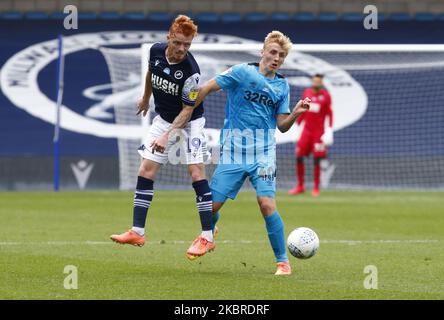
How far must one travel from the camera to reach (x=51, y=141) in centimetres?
2217

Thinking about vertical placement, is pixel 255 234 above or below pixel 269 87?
below

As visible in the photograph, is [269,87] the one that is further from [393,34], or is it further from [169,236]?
[393,34]

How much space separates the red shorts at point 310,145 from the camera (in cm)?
2025

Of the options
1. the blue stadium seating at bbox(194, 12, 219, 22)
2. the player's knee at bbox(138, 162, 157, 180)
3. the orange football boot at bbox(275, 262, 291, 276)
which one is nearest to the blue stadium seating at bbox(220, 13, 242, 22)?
the blue stadium seating at bbox(194, 12, 219, 22)

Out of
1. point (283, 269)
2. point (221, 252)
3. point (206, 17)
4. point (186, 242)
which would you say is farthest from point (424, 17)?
point (283, 269)

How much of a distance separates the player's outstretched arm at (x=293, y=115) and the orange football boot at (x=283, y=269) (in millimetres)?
1166

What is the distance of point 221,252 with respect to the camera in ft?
35.6

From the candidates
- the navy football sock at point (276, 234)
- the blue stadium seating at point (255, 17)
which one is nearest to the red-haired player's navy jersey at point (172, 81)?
the navy football sock at point (276, 234)

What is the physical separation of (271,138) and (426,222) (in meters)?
5.72

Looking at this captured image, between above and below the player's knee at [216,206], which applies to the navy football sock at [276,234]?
below

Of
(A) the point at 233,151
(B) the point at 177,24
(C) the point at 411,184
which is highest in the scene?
(B) the point at 177,24

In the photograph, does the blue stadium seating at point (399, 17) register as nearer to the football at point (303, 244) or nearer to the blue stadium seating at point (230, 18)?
the blue stadium seating at point (230, 18)

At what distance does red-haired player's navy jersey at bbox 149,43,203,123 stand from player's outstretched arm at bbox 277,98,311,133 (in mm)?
771
